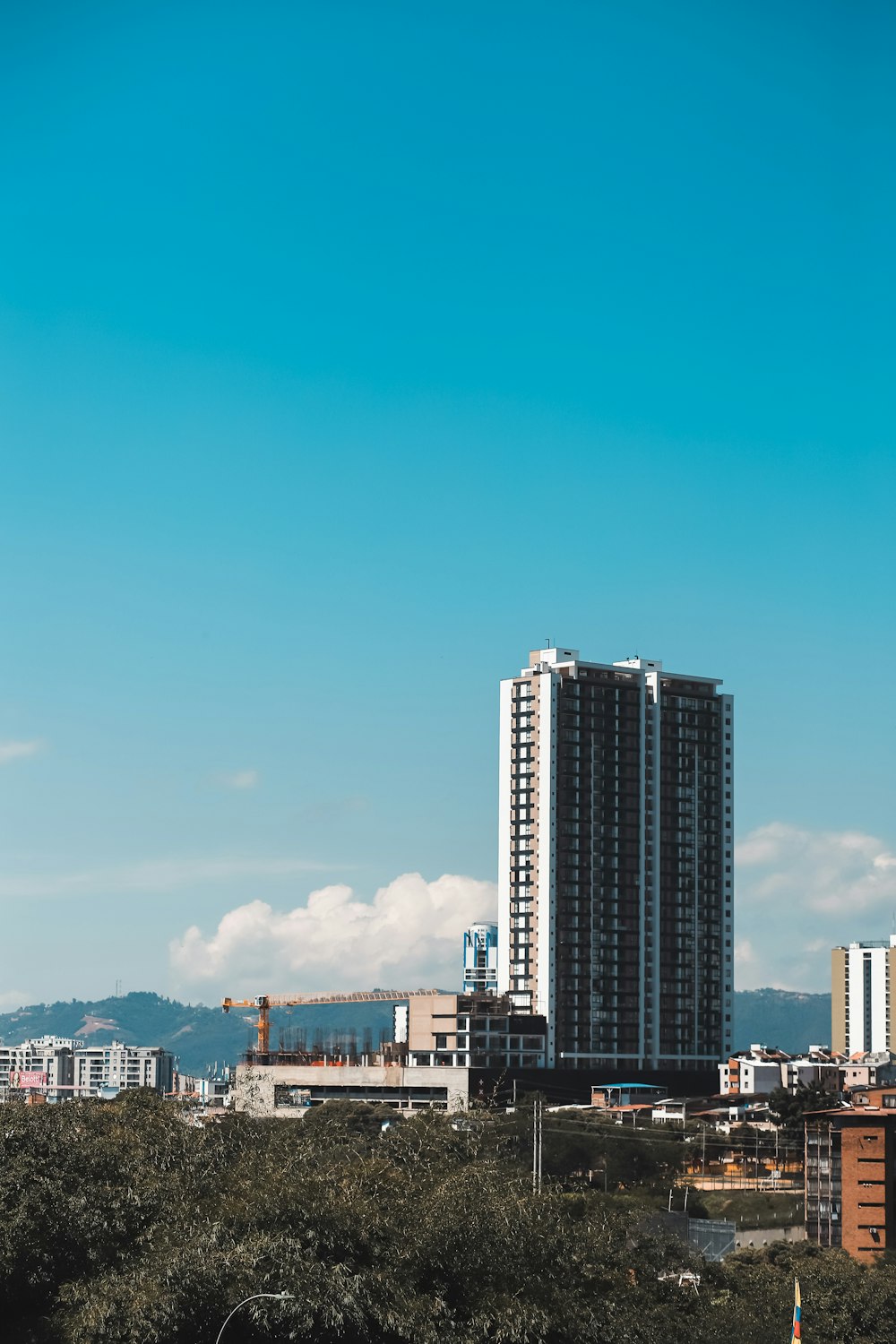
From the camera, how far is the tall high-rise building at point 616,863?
488 feet

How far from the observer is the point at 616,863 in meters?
152

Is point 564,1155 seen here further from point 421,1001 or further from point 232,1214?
point 232,1214

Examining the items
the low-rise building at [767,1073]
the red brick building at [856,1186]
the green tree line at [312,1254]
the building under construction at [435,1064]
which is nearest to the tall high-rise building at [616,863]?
the low-rise building at [767,1073]

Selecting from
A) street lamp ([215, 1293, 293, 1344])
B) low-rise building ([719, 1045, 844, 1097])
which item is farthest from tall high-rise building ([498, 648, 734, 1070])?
street lamp ([215, 1293, 293, 1344])

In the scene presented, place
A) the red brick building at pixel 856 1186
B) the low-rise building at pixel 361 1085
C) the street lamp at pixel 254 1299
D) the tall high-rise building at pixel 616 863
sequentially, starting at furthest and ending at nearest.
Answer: the tall high-rise building at pixel 616 863, the low-rise building at pixel 361 1085, the red brick building at pixel 856 1186, the street lamp at pixel 254 1299

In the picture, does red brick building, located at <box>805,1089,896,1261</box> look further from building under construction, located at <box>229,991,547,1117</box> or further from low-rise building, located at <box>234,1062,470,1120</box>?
building under construction, located at <box>229,991,547,1117</box>

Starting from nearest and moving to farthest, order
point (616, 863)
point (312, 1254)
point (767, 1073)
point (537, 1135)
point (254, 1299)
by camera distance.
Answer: point (254, 1299)
point (312, 1254)
point (537, 1135)
point (616, 863)
point (767, 1073)

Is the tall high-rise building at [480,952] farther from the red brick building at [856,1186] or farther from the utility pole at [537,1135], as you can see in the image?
the red brick building at [856,1186]

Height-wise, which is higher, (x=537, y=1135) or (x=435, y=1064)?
(x=435, y=1064)

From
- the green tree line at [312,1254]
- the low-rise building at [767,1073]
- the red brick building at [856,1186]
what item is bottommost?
the low-rise building at [767,1073]

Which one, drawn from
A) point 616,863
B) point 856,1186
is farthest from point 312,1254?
point 616,863

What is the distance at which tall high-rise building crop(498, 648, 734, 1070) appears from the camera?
149 meters

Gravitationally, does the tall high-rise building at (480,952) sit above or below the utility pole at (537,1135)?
above

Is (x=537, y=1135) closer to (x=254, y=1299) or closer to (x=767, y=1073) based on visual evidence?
(x=767, y=1073)
